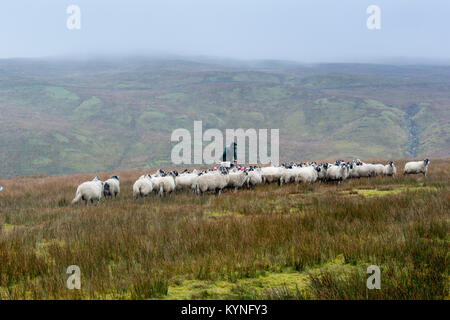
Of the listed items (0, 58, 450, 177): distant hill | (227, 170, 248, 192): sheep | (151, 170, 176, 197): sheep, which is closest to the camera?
(151, 170, 176, 197): sheep

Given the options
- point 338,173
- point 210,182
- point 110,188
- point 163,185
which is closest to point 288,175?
point 338,173

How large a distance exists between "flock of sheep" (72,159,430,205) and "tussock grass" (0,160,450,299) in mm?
4952

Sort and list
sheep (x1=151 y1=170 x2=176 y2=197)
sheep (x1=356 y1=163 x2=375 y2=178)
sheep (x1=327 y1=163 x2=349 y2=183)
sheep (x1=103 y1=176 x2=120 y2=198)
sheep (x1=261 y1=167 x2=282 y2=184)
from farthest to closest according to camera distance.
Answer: sheep (x1=356 y1=163 x2=375 y2=178) → sheep (x1=261 y1=167 x2=282 y2=184) → sheep (x1=327 y1=163 x2=349 y2=183) → sheep (x1=151 y1=170 x2=176 y2=197) → sheep (x1=103 y1=176 x2=120 y2=198)

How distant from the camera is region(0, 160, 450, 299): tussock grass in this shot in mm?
4648

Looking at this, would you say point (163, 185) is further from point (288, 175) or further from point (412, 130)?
point (412, 130)

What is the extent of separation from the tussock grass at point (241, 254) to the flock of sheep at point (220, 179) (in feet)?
16.2

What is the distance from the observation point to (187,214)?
10.9 m

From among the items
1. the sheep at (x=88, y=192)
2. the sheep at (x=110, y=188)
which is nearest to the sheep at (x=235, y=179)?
the sheep at (x=110, y=188)

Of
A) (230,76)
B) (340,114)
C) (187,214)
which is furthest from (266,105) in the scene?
(187,214)

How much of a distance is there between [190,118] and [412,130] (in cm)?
6741

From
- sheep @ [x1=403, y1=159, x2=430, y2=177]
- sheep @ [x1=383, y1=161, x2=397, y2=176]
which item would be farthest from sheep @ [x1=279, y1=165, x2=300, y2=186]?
sheep @ [x1=403, y1=159, x2=430, y2=177]

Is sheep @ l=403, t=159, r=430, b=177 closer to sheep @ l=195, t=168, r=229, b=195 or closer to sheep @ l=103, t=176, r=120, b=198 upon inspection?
sheep @ l=195, t=168, r=229, b=195

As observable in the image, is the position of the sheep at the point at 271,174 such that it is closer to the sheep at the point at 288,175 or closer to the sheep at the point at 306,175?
the sheep at the point at 288,175
